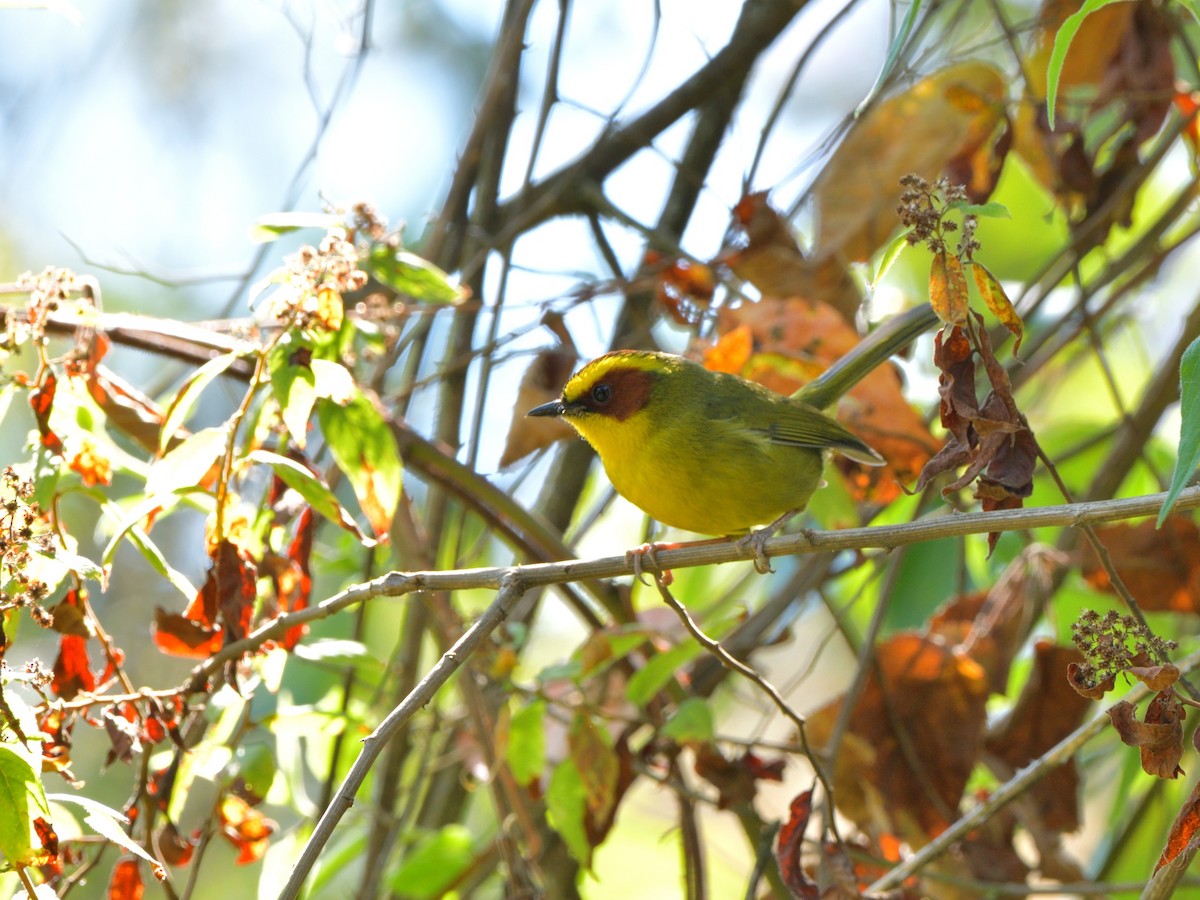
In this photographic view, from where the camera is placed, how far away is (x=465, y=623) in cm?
340

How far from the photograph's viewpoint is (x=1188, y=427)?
1593 mm

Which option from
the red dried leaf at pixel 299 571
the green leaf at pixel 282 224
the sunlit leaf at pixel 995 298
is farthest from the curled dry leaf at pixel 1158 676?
the green leaf at pixel 282 224

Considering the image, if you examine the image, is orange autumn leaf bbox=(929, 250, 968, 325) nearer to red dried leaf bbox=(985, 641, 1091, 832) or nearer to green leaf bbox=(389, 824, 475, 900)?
red dried leaf bbox=(985, 641, 1091, 832)

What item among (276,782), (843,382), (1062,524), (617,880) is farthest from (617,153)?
(617,880)

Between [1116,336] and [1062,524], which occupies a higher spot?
[1116,336]

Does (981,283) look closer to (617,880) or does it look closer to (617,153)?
(617,153)

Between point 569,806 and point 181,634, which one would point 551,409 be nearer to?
point 569,806

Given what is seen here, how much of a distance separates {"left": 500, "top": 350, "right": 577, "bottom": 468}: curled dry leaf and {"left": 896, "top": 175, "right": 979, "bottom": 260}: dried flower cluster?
6.03 feet

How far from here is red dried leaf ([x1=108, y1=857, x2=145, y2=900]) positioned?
2467 millimetres

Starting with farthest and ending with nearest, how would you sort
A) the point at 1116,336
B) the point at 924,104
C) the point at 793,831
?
the point at 1116,336, the point at 924,104, the point at 793,831

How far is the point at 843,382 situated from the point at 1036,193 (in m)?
2.06

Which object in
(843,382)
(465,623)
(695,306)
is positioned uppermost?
(695,306)

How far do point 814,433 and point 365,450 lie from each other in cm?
155

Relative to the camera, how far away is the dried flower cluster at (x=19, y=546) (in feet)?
6.19
